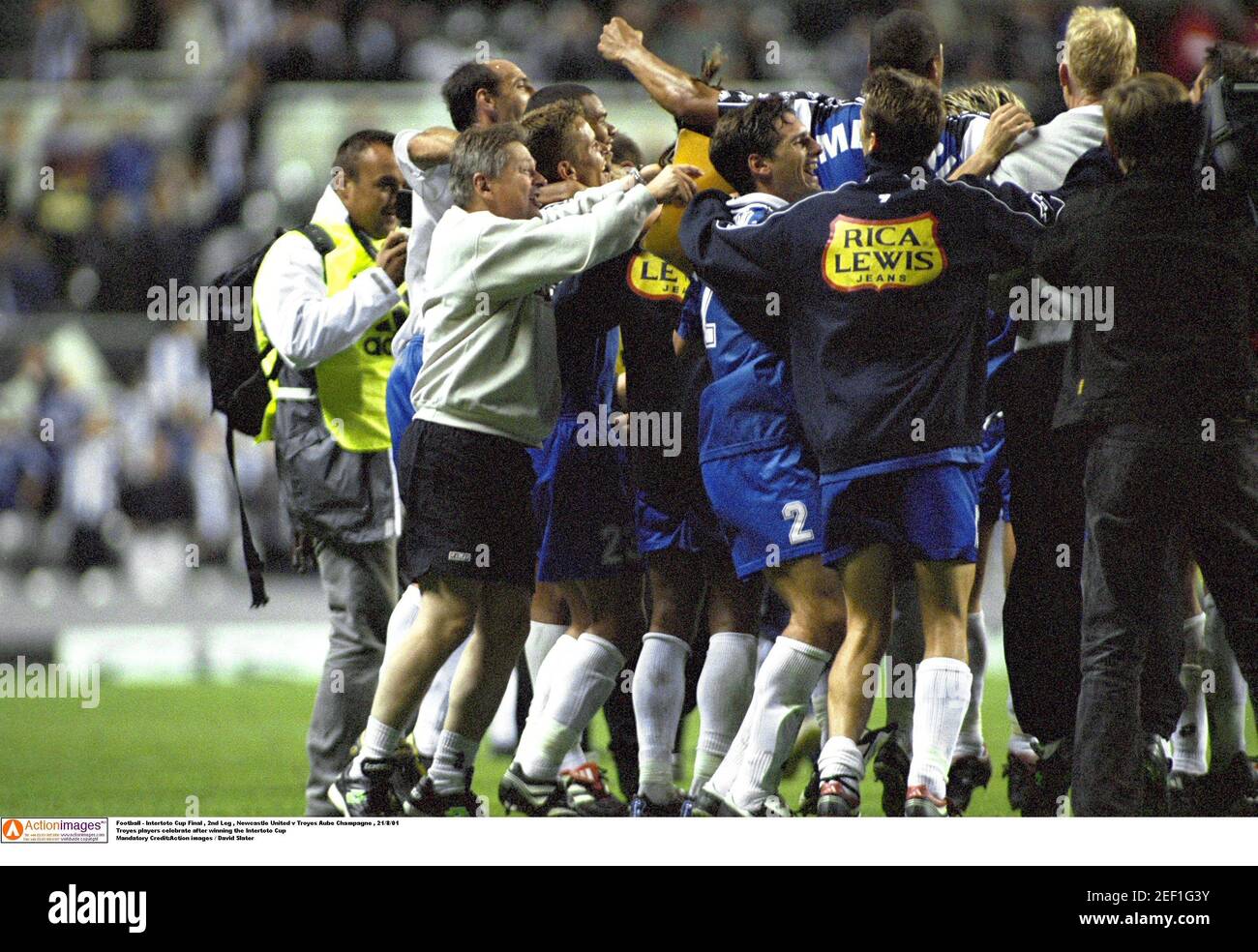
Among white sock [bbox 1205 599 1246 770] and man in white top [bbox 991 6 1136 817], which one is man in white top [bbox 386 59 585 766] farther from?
white sock [bbox 1205 599 1246 770]

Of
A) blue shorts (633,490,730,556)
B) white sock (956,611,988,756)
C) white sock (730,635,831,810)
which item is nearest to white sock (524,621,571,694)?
blue shorts (633,490,730,556)

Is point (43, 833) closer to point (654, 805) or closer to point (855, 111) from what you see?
point (654, 805)

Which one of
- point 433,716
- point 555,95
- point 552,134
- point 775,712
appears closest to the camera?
point 775,712

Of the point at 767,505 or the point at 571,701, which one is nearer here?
the point at 767,505

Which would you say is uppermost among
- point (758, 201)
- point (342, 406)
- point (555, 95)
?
point (555, 95)

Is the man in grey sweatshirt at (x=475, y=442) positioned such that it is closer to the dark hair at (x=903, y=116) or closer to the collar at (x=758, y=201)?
the collar at (x=758, y=201)

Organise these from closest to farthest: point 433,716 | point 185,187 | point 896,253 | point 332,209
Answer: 1. point 896,253
2. point 332,209
3. point 433,716
4. point 185,187

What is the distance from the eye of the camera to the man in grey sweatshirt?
527 centimetres

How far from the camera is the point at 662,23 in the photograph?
17.0 metres

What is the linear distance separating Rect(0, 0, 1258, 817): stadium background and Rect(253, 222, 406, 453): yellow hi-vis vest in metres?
7.57

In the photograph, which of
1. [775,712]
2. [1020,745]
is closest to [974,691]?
[1020,745]

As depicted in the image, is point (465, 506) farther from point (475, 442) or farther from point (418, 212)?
point (418, 212)

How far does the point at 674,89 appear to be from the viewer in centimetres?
575

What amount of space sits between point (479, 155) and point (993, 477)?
2.01 m
